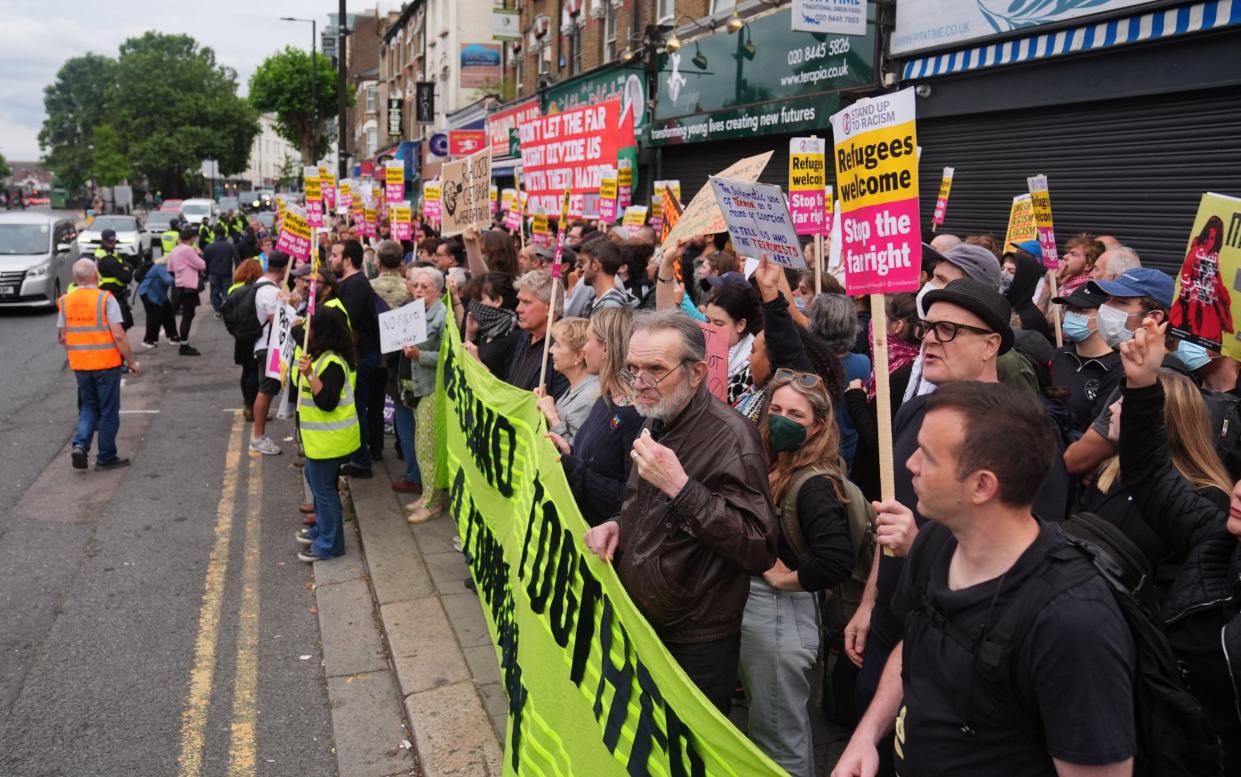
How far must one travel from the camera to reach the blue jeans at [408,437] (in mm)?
8633

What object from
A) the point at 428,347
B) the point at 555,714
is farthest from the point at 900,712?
the point at 428,347

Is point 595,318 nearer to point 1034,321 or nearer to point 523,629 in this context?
point 523,629

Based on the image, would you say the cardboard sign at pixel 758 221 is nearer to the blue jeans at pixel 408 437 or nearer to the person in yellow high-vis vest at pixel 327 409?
the person in yellow high-vis vest at pixel 327 409

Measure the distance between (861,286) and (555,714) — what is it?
1.83 m

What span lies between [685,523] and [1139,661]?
1.32m

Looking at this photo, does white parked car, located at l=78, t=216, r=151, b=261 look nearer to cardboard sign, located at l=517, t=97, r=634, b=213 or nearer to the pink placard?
cardboard sign, located at l=517, t=97, r=634, b=213

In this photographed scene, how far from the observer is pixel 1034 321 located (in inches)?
282

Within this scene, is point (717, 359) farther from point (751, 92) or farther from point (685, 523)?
point (751, 92)

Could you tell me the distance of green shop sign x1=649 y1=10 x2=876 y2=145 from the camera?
14172 millimetres

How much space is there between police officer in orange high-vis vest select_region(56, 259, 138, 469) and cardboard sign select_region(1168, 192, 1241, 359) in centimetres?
841

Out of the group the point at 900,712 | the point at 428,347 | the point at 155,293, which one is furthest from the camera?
the point at 155,293

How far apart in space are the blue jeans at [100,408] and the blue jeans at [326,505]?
3.35 meters

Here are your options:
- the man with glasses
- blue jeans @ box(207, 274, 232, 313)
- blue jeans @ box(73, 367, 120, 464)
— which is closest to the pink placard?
the man with glasses

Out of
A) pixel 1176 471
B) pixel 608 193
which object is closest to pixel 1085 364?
pixel 1176 471
